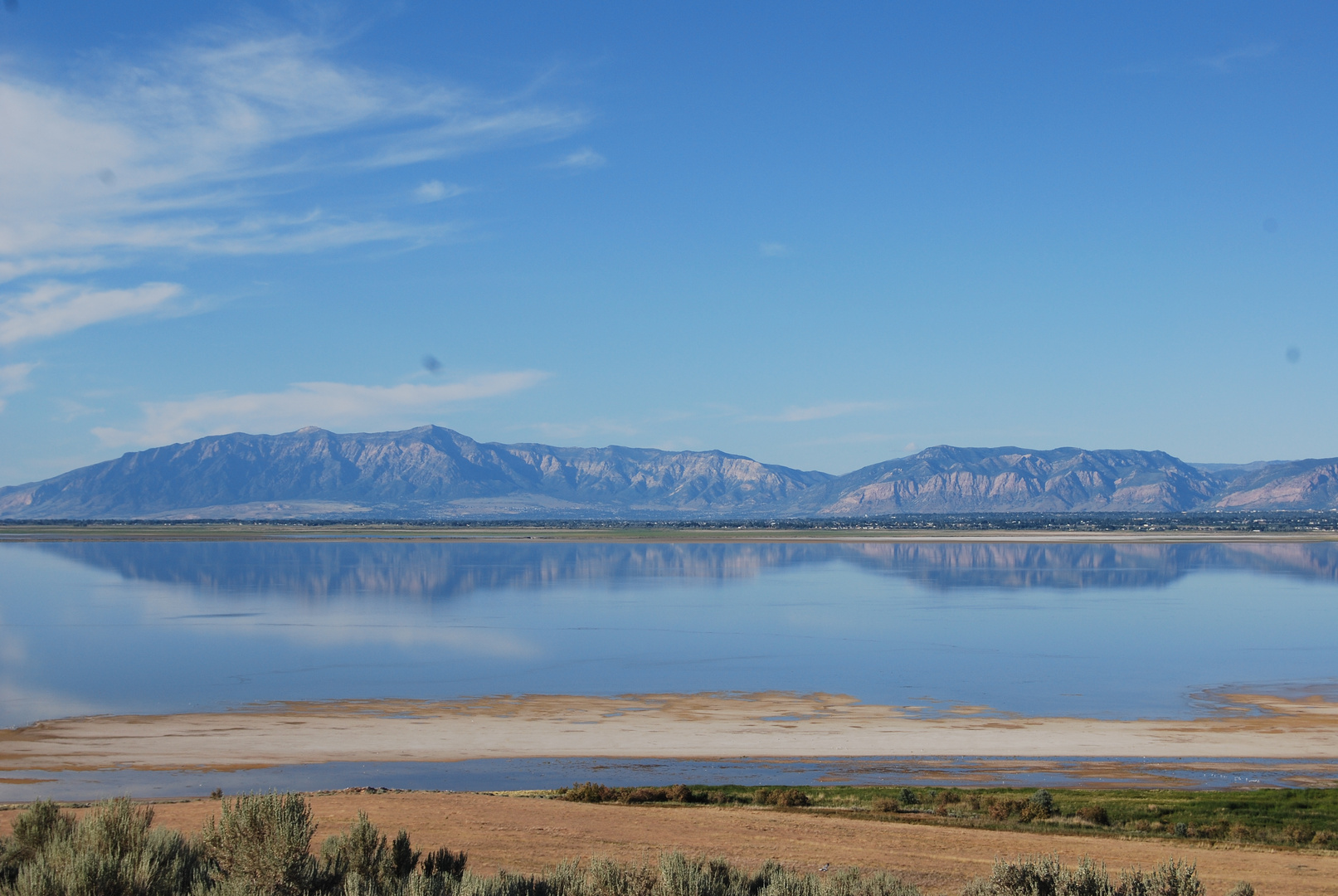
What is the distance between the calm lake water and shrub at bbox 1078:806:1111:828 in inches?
469

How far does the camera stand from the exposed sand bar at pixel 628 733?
23156 millimetres

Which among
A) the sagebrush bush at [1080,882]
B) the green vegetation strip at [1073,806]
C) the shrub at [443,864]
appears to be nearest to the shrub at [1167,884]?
the sagebrush bush at [1080,882]

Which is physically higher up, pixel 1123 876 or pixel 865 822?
pixel 1123 876

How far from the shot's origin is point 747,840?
14.9 metres

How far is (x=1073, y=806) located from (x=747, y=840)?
5.83m

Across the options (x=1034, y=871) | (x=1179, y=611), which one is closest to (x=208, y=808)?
(x=1034, y=871)

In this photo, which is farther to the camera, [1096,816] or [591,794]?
[591,794]

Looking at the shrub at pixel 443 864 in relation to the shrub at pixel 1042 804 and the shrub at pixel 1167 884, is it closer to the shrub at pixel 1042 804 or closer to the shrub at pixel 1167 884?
the shrub at pixel 1167 884

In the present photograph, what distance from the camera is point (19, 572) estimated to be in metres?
75.7

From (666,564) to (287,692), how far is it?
55867 mm

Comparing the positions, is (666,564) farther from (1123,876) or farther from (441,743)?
(1123,876)

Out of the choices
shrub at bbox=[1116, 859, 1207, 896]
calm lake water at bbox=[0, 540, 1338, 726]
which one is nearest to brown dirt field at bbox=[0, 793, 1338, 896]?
shrub at bbox=[1116, 859, 1207, 896]

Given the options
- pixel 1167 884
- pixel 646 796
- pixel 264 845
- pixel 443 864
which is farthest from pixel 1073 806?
pixel 264 845

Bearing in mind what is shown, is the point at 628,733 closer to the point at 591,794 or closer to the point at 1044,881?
the point at 591,794
